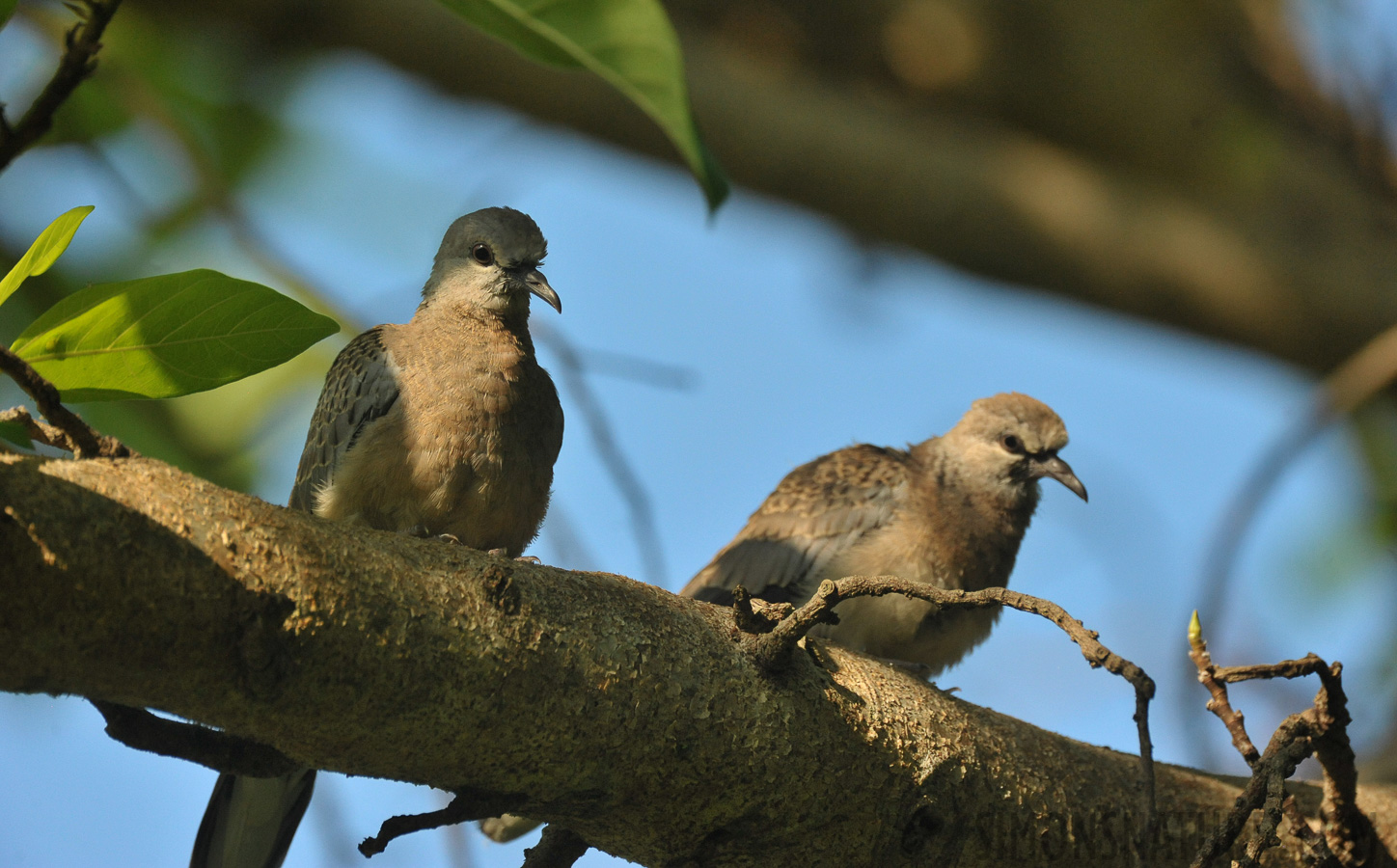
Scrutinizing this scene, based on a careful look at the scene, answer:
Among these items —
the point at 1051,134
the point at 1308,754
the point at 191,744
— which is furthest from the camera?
the point at 1051,134

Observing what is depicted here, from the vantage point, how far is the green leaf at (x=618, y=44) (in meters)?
2.12

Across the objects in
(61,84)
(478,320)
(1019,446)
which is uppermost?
(1019,446)

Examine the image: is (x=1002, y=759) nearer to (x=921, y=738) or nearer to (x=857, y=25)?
(x=921, y=738)

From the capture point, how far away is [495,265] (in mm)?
4637

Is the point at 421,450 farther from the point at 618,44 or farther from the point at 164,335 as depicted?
the point at 618,44

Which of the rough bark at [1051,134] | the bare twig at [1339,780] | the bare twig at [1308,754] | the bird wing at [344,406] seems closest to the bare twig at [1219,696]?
the bare twig at [1308,754]

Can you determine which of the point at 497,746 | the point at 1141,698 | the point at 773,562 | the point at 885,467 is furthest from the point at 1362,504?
the point at 497,746

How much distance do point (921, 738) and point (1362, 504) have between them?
5104mm

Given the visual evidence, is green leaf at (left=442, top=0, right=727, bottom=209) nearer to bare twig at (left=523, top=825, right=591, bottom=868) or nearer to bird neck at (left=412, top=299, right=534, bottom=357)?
bare twig at (left=523, top=825, right=591, bottom=868)

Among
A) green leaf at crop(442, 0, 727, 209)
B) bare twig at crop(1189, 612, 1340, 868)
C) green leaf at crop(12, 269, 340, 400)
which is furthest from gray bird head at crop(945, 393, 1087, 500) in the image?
green leaf at crop(12, 269, 340, 400)

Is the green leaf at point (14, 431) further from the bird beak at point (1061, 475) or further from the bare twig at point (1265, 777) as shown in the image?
the bird beak at point (1061, 475)

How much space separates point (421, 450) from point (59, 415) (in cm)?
184

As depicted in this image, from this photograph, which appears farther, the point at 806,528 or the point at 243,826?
the point at 806,528

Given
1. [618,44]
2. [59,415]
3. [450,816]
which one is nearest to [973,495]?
[450,816]
